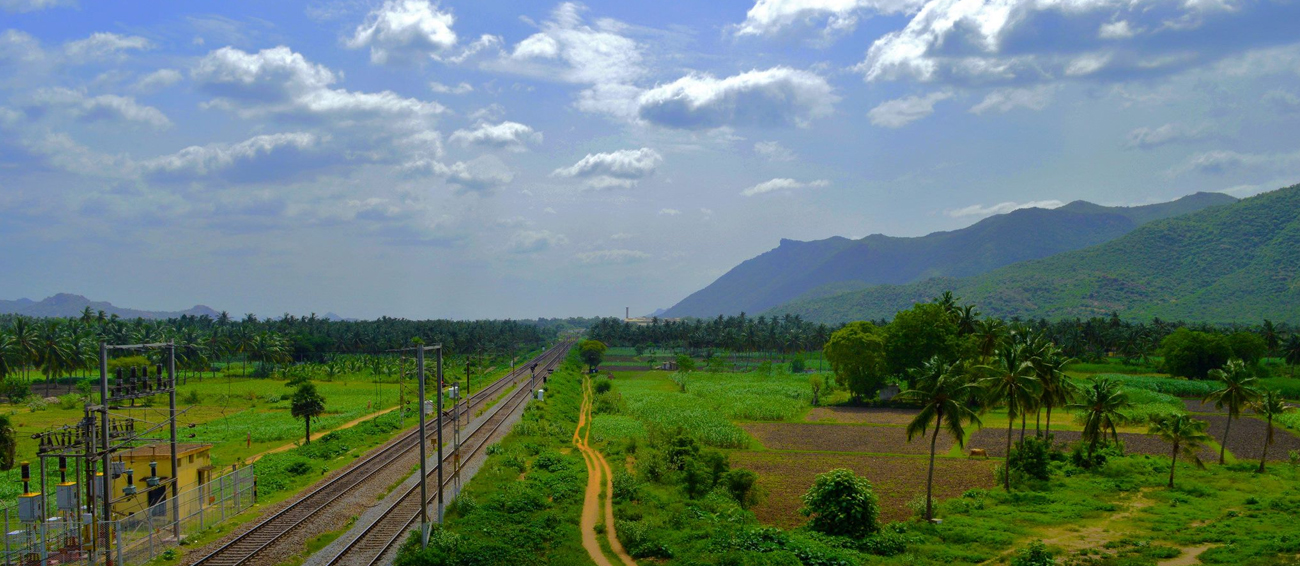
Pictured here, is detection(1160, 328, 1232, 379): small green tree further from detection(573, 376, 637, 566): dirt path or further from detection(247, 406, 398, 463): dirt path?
detection(247, 406, 398, 463): dirt path

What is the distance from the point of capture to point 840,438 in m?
63.5

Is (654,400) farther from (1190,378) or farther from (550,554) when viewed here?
(1190,378)

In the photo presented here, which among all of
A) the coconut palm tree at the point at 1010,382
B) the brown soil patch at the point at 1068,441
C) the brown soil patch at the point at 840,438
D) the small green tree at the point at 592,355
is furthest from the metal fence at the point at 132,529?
the small green tree at the point at 592,355

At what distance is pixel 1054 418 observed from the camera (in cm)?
7506

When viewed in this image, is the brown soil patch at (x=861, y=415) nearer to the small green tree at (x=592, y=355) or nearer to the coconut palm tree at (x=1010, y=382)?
the coconut palm tree at (x=1010, y=382)

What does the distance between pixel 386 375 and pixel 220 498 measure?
93.2 metres

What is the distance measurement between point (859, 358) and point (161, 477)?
7126 cm

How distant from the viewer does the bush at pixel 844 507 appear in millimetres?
31891

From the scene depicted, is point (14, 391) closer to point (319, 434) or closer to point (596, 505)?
point (319, 434)

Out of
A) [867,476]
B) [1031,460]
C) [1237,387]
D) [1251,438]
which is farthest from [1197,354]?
[867,476]

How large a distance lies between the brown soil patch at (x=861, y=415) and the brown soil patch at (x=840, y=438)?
380 cm

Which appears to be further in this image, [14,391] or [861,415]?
[14,391]

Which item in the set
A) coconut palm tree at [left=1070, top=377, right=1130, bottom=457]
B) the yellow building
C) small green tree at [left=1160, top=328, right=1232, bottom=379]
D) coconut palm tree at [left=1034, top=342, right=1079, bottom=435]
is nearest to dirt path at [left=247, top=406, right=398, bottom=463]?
the yellow building

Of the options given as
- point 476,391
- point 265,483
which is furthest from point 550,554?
point 476,391
